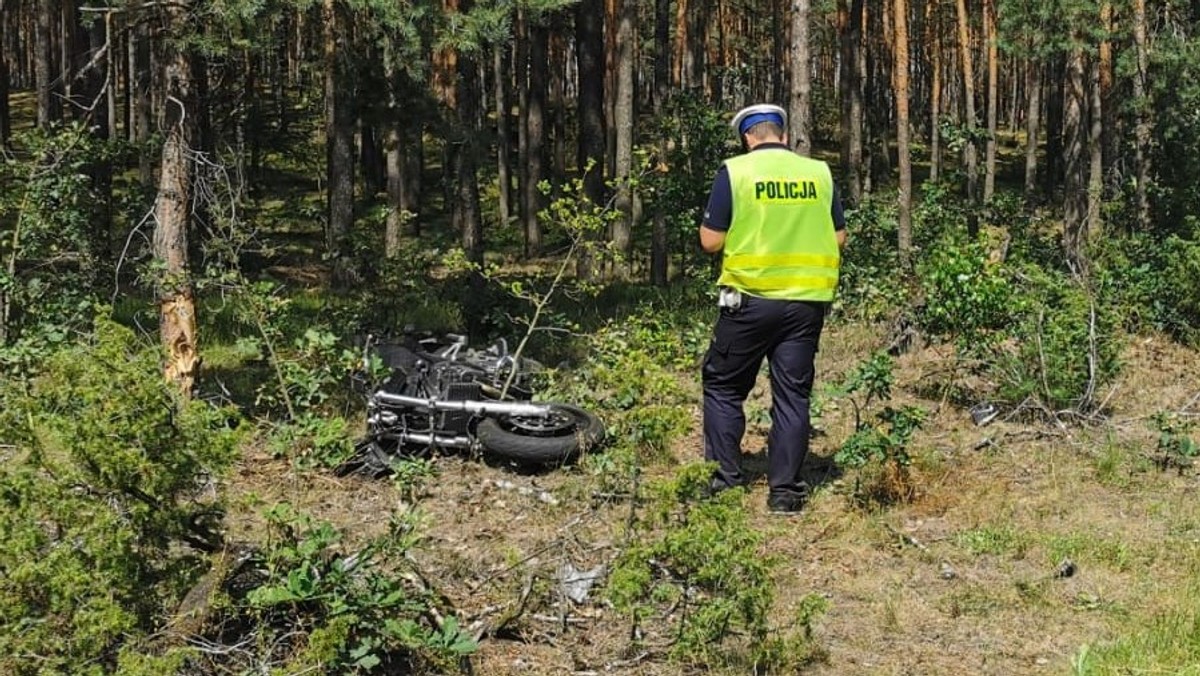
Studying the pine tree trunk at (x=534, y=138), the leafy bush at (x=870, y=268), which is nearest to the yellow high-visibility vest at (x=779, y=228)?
the leafy bush at (x=870, y=268)

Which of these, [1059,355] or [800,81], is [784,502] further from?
[800,81]

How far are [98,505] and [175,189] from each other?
13.6 ft

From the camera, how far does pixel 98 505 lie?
3.63 m

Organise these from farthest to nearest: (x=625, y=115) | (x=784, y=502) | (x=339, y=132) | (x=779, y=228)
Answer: (x=625, y=115) < (x=339, y=132) < (x=784, y=502) < (x=779, y=228)

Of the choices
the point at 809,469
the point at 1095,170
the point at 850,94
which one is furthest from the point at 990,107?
the point at 809,469

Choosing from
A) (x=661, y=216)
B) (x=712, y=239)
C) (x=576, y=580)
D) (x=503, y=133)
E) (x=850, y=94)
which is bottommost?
(x=576, y=580)

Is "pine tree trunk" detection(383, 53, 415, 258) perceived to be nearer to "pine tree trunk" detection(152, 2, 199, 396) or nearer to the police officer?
"pine tree trunk" detection(152, 2, 199, 396)

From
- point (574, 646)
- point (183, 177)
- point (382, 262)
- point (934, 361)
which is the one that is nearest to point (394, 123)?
point (382, 262)

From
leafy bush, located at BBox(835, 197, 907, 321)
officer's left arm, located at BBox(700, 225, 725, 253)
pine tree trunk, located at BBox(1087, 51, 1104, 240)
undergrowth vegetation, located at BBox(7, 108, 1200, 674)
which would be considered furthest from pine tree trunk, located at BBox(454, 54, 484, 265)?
pine tree trunk, located at BBox(1087, 51, 1104, 240)

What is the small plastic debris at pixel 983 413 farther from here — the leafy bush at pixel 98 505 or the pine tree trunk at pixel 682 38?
the pine tree trunk at pixel 682 38

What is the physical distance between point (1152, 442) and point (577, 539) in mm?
4129

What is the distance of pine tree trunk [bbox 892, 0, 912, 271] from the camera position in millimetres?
14567

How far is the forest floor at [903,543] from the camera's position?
14.5 feet

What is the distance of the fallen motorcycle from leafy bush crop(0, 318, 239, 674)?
255 centimetres
